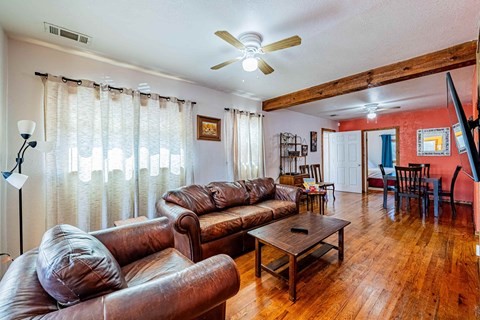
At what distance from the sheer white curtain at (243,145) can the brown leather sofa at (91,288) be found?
2.89m

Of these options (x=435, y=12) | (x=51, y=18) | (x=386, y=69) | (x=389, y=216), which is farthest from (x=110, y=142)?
(x=389, y=216)

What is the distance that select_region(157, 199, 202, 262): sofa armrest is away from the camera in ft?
6.42

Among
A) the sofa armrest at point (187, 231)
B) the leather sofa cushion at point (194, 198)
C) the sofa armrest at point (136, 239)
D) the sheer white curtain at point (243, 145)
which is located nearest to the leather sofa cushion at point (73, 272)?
the sofa armrest at point (136, 239)

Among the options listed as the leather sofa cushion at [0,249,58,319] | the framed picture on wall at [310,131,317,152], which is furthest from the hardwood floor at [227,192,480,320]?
the framed picture on wall at [310,131,317,152]

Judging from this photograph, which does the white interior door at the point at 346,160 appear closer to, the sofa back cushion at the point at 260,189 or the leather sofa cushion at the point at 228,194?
the sofa back cushion at the point at 260,189

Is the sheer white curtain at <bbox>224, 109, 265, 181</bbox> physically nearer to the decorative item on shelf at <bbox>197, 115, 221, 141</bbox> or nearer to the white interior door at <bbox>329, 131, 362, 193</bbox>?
the decorative item on shelf at <bbox>197, 115, 221, 141</bbox>

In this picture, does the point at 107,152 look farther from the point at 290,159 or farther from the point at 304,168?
the point at 304,168

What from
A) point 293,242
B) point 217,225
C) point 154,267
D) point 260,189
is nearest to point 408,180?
point 260,189

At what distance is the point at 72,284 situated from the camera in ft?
2.79

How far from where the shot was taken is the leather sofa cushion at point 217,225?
2.21 m

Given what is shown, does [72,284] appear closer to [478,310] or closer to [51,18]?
[51,18]

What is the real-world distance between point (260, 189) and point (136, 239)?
2171 millimetres

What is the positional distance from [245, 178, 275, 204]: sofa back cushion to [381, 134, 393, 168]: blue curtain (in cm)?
668

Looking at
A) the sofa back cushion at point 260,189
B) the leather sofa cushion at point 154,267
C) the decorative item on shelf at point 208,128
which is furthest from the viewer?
the decorative item on shelf at point 208,128
